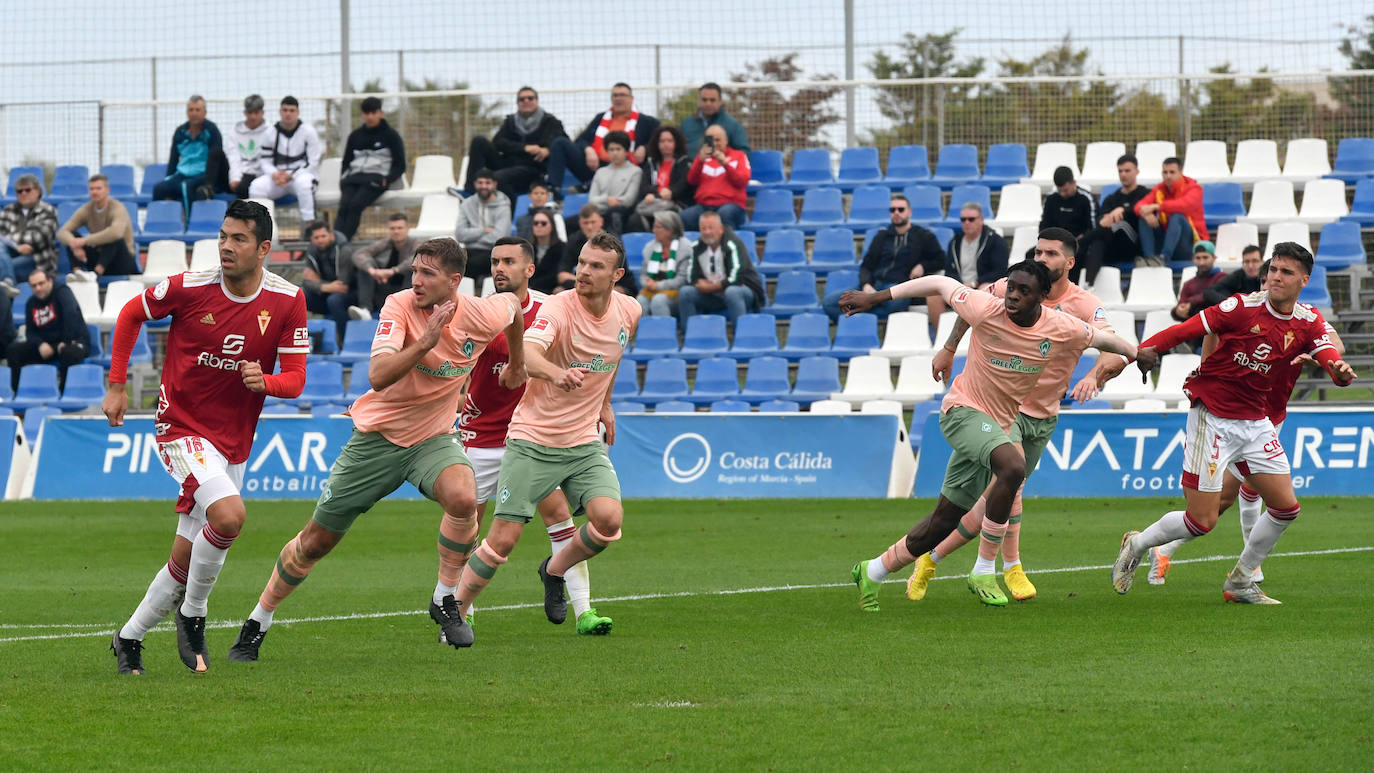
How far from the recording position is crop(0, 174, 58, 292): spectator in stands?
24.5m

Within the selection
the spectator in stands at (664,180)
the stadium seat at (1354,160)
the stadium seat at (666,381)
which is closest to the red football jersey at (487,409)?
the stadium seat at (666,381)

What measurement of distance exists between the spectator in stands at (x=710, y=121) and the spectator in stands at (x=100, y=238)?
8.20 meters

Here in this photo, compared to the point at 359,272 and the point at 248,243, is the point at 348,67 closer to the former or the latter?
the point at 359,272

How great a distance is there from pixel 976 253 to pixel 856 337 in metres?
1.95

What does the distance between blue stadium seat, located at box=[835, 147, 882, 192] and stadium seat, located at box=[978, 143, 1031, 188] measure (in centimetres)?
160

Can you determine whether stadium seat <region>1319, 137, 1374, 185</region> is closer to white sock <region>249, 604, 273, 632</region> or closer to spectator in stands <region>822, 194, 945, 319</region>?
spectator in stands <region>822, 194, 945, 319</region>

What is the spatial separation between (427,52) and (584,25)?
8.31 feet

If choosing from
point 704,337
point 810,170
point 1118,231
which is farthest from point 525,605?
point 810,170

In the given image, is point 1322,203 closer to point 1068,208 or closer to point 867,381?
Answer: point 1068,208

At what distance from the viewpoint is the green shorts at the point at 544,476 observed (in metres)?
9.37

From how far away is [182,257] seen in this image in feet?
83.8

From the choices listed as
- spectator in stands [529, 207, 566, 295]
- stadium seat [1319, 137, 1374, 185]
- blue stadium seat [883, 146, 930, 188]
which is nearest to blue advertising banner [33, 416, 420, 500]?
spectator in stands [529, 207, 566, 295]

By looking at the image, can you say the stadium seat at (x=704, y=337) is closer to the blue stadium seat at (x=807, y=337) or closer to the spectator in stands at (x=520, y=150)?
the blue stadium seat at (x=807, y=337)

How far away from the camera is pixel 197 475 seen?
26.1 ft
